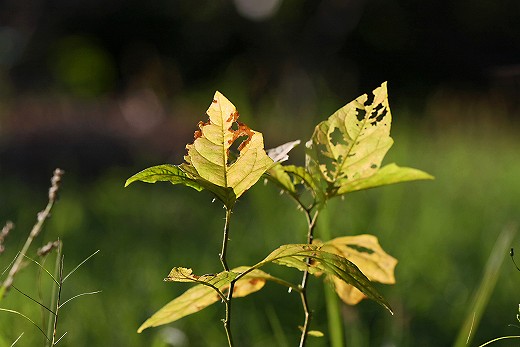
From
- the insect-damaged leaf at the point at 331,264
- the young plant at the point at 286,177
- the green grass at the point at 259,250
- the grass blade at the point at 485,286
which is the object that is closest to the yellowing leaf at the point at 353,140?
the young plant at the point at 286,177

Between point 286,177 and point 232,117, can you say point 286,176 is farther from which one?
point 232,117

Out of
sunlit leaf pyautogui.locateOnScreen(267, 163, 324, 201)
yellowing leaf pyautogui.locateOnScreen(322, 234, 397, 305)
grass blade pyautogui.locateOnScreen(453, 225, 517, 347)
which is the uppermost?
sunlit leaf pyautogui.locateOnScreen(267, 163, 324, 201)

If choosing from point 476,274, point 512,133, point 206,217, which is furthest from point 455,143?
point 476,274

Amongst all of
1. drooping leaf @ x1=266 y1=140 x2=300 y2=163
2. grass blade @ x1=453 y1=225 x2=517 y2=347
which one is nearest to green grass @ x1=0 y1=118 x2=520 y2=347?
grass blade @ x1=453 y1=225 x2=517 y2=347

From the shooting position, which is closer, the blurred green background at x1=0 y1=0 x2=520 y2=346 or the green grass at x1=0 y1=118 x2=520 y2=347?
the green grass at x1=0 y1=118 x2=520 y2=347

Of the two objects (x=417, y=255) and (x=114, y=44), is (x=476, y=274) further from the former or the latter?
(x=114, y=44)

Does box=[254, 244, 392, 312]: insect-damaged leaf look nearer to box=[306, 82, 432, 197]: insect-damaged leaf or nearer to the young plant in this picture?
the young plant

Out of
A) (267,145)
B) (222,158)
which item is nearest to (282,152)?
(222,158)

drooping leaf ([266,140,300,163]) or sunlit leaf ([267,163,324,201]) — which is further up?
drooping leaf ([266,140,300,163])

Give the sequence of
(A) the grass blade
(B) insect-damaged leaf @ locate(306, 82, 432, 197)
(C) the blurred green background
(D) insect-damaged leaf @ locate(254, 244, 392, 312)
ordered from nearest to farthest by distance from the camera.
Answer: (D) insect-damaged leaf @ locate(254, 244, 392, 312) < (B) insect-damaged leaf @ locate(306, 82, 432, 197) < (A) the grass blade < (C) the blurred green background
